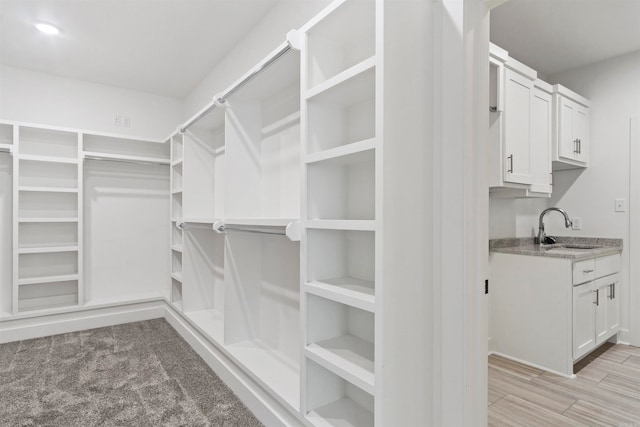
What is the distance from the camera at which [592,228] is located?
10.9ft

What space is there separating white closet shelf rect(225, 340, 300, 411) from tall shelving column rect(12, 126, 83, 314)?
2122mm

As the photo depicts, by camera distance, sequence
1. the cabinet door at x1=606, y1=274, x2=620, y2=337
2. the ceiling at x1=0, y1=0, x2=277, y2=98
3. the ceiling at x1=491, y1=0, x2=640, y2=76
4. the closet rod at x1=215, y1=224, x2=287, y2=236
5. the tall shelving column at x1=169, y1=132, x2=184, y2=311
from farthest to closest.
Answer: the tall shelving column at x1=169, y1=132, x2=184, y2=311
the cabinet door at x1=606, y1=274, x2=620, y2=337
the ceiling at x1=491, y1=0, x2=640, y2=76
the ceiling at x1=0, y1=0, x2=277, y2=98
the closet rod at x1=215, y1=224, x2=287, y2=236

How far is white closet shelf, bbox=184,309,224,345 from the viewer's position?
2.56 meters

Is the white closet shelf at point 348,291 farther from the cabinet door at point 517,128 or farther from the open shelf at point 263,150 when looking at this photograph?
the cabinet door at point 517,128

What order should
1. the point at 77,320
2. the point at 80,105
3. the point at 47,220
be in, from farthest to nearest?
1. the point at 80,105
2. the point at 77,320
3. the point at 47,220

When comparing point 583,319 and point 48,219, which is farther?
point 48,219

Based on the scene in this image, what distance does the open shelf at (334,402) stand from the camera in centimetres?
147

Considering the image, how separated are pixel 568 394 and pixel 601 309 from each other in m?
1.01

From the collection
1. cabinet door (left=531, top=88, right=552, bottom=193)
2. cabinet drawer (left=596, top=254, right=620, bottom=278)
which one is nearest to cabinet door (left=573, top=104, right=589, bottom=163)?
cabinet door (left=531, top=88, right=552, bottom=193)

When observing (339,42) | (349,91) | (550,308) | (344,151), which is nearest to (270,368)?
(344,151)

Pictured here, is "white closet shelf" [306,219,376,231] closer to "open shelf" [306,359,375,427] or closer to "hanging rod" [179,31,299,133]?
"open shelf" [306,359,375,427]

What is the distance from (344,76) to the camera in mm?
1336

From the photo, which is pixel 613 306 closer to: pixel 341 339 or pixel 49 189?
pixel 341 339

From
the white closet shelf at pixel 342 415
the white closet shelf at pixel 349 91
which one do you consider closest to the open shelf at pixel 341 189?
the white closet shelf at pixel 349 91
